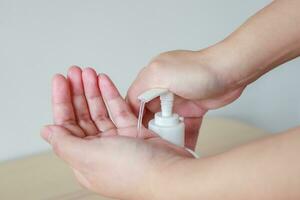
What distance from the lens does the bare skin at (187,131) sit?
40 centimetres

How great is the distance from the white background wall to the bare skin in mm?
193

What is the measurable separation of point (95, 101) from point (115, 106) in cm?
3

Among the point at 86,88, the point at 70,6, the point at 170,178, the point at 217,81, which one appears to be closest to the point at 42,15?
the point at 70,6

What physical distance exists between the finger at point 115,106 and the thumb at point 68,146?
4.2 inches

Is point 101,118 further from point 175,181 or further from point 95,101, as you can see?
point 175,181

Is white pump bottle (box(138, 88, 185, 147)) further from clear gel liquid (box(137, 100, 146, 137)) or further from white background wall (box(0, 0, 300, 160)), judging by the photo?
white background wall (box(0, 0, 300, 160))

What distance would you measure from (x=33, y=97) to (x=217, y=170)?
489 millimetres

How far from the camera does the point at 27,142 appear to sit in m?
0.85

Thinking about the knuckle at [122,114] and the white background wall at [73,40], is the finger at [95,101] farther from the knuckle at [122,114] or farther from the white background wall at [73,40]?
the white background wall at [73,40]

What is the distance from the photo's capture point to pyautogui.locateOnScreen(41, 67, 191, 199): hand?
18.6 inches

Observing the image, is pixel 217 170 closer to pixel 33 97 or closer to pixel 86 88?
pixel 86 88

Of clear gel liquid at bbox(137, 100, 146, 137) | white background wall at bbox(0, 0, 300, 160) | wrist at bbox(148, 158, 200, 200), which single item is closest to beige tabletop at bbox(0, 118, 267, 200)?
white background wall at bbox(0, 0, 300, 160)

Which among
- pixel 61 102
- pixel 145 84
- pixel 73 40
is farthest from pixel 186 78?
pixel 73 40

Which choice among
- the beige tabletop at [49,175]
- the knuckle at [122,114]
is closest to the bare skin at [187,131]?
the knuckle at [122,114]
